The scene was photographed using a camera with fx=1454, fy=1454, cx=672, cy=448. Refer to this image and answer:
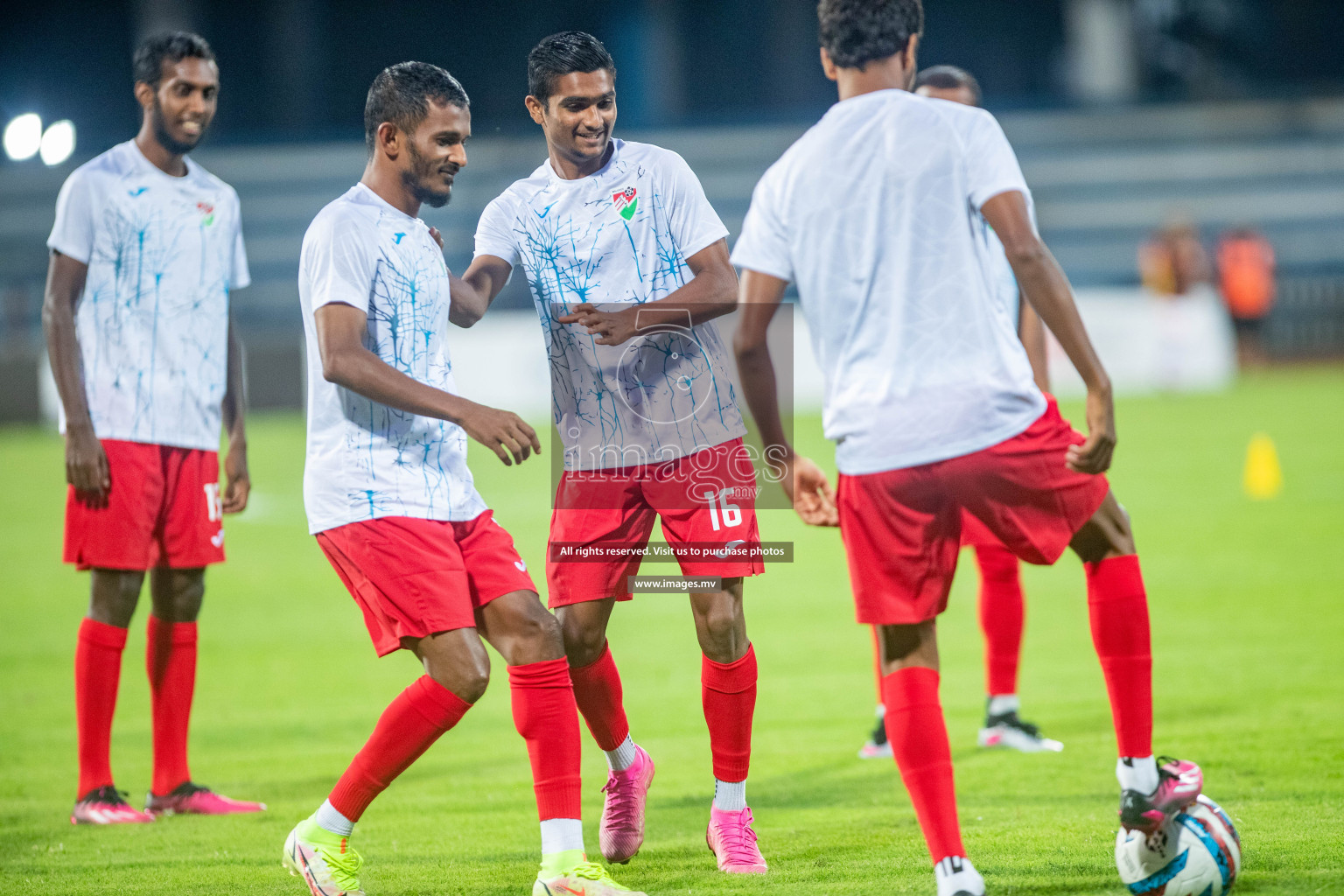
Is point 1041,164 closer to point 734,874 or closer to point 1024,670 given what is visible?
point 1024,670

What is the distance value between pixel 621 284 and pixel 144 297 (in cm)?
181

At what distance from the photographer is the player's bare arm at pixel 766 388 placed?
3.37 m

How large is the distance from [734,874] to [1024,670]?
129 inches

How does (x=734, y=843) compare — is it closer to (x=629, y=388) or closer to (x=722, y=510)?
(x=722, y=510)

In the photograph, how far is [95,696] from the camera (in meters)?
4.84

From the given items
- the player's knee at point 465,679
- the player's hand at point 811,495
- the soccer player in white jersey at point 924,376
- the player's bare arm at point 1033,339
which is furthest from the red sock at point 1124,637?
the player's bare arm at point 1033,339

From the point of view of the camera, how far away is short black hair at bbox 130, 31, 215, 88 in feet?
15.8

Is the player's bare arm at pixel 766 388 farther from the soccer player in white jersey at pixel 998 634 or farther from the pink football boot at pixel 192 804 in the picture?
the pink football boot at pixel 192 804

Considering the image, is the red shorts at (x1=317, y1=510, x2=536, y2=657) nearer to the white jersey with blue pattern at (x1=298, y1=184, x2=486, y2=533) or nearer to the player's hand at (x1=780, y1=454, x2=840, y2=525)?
the white jersey with blue pattern at (x1=298, y1=184, x2=486, y2=533)

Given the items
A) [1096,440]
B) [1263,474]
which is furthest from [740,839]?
[1263,474]

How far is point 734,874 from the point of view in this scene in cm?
392

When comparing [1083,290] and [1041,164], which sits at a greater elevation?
[1041,164]

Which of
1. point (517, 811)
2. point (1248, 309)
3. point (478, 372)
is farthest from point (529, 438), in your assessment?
point (1248, 309)

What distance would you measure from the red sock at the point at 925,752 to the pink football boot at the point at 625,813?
1.08m
